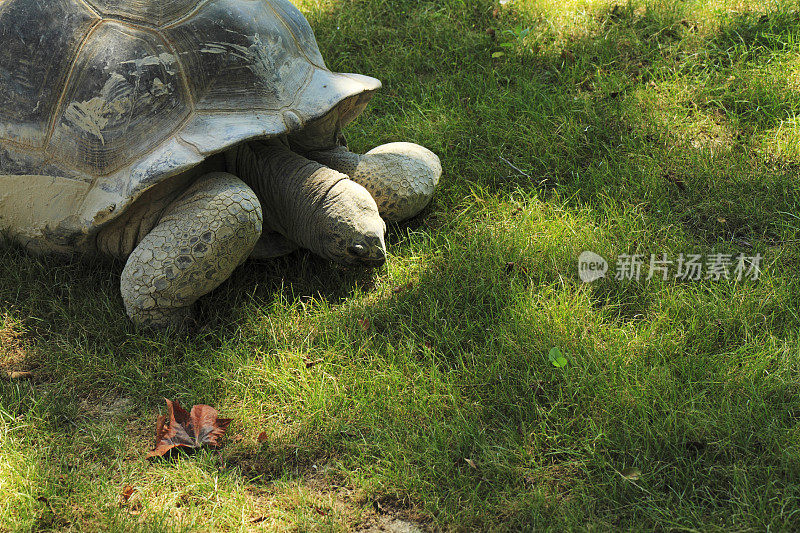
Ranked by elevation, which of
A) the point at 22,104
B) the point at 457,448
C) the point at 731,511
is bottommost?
the point at 457,448

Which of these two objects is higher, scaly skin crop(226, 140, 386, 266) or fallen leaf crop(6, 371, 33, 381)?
scaly skin crop(226, 140, 386, 266)

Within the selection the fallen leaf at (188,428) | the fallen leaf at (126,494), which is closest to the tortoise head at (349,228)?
the fallen leaf at (188,428)

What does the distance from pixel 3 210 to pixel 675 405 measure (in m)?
2.72

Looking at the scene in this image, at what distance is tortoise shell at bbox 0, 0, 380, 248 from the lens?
283cm

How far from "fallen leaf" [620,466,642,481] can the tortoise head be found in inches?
51.4

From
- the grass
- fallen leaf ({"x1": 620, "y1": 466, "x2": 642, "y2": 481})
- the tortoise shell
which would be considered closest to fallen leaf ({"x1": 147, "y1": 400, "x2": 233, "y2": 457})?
the grass

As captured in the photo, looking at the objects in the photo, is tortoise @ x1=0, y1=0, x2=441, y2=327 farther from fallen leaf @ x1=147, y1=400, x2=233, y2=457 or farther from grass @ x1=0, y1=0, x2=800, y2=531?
fallen leaf @ x1=147, y1=400, x2=233, y2=457

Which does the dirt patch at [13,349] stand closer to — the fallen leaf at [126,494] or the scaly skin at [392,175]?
the fallen leaf at [126,494]

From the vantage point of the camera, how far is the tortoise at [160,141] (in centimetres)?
282

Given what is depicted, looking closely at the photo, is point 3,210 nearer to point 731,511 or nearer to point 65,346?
point 65,346

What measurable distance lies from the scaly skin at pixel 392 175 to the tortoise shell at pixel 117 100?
0.39 m

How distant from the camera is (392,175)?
11.0 feet

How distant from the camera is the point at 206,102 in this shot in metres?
2.93

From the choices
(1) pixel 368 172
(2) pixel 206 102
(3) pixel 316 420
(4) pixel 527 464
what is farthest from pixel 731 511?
(2) pixel 206 102
